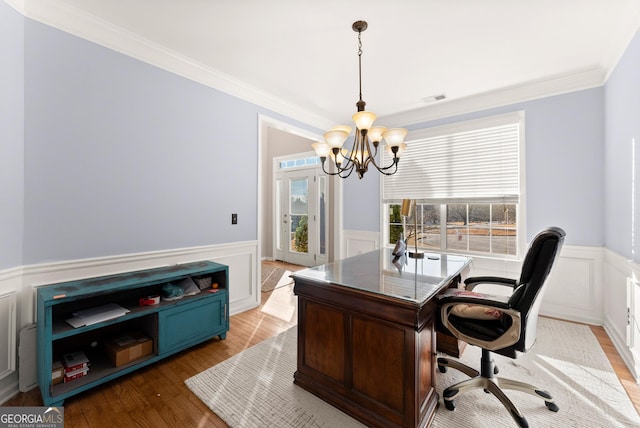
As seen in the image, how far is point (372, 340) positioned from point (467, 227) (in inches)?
110

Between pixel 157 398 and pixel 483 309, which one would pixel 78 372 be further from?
pixel 483 309

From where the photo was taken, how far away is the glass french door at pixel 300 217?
5.67 meters

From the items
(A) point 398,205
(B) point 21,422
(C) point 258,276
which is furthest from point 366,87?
(B) point 21,422

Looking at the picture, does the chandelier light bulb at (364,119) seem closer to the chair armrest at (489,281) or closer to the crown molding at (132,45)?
the chair armrest at (489,281)

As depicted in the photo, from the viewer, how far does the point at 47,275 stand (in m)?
1.95

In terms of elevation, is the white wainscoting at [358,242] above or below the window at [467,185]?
below

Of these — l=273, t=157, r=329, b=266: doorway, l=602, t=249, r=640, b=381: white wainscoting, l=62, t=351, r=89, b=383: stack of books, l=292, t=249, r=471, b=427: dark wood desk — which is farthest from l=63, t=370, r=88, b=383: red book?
l=273, t=157, r=329, b=266: doorway

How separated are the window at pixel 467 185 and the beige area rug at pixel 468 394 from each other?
1435 millimetres

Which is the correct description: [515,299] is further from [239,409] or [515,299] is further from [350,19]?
[350,19]

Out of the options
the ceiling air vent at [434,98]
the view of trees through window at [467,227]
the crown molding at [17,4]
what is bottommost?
the view of trees through window at [467,227]

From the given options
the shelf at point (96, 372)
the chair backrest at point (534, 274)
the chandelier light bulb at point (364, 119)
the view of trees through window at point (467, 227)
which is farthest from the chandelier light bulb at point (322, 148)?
the shelf at point (96, 372)

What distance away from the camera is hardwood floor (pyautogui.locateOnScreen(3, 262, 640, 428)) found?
1.61 m

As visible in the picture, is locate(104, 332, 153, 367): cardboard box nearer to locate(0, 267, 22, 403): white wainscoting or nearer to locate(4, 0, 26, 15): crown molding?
locate(0, 267, 22, 403): white wainscoting

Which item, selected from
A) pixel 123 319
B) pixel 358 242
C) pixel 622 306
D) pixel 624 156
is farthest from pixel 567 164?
pixel 123 319
